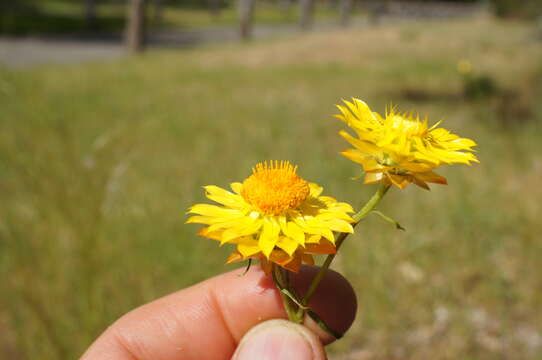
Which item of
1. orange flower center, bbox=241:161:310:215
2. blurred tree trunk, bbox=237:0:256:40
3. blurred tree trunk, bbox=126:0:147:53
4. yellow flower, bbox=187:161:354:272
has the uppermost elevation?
blurred tree trunk, bbox=237:0:256:40

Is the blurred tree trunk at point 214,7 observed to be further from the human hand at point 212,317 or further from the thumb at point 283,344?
the thumb at point 283,344

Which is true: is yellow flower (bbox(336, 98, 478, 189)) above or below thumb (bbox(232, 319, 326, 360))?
above

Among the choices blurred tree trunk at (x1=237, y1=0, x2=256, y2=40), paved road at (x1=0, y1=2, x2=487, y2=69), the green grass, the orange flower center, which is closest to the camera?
the orange flower center

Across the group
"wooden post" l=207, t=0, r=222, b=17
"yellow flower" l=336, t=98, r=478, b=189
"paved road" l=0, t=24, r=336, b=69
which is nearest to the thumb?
"yellow flower" l=336, t=98, r=478, b=189

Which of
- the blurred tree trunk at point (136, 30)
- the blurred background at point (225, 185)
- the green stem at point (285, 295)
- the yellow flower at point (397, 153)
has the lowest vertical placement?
the blurred background at point (225, 185)

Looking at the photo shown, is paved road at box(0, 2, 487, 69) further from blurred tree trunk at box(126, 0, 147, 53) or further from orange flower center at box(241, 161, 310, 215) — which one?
orange flower center at box(241, 161, 310, 215)

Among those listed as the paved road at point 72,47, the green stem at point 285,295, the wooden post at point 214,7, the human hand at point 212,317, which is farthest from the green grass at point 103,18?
the green stem at point 285,295

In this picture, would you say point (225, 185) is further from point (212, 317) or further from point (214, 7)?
point (214, 7)

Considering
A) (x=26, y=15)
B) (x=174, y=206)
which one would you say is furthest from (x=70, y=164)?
(x=26, y=15)
